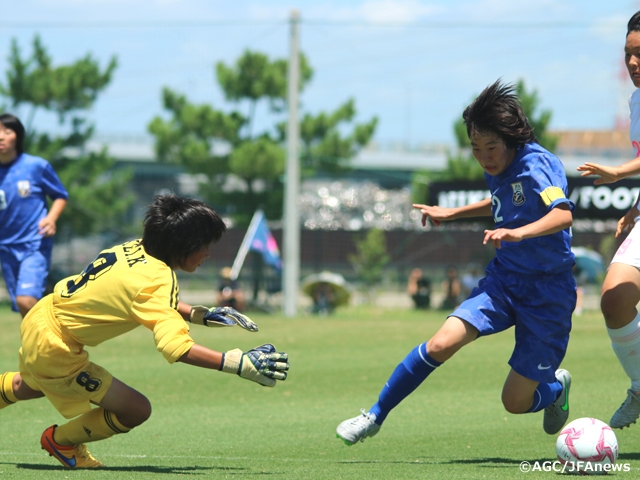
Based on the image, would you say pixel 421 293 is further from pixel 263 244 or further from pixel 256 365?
pixel 256 365

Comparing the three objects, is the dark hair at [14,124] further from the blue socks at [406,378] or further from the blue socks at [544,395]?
the blue socks at [544,395]

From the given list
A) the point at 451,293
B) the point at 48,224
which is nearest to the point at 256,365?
the point at 48,224

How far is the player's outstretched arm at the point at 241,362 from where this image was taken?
427 centimetres

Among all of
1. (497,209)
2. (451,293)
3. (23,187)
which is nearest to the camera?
(497,209)

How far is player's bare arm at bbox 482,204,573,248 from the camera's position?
4.51m

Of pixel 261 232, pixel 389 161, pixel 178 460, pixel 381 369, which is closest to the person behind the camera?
pixel 178 460

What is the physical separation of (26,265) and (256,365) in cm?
493

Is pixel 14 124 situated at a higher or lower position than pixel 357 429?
higher

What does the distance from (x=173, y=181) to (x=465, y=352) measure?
95.1 ft

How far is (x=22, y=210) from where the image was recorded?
871 centimetres

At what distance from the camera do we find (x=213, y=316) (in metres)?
4.88

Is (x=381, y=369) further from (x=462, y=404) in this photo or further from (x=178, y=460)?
(x=178, y=460)

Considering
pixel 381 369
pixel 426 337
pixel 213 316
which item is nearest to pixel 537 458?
pixel 213 316

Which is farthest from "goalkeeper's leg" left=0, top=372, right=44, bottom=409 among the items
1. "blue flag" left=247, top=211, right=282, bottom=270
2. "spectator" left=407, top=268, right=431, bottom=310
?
"spectator" left=407, top=268, right=431, bottom=310
